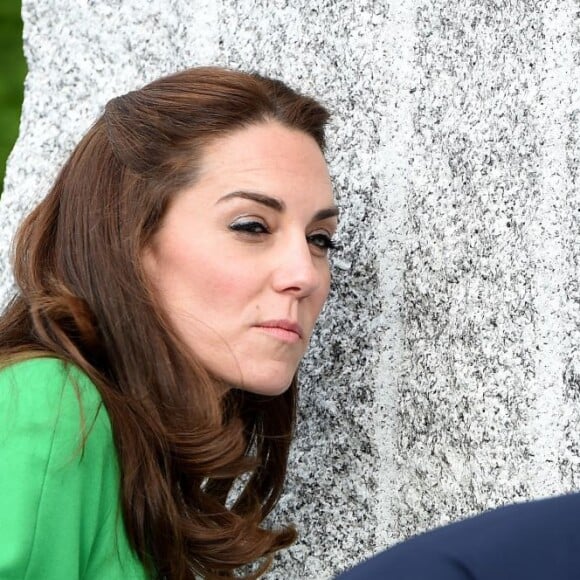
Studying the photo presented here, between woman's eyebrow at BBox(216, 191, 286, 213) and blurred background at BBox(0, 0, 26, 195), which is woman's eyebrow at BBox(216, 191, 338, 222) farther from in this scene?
blurred background at BBox(0, 0, 26, 195)

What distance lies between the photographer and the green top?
1820 millimetres

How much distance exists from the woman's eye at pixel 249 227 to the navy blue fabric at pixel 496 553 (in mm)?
1244

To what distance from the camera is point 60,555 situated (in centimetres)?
187

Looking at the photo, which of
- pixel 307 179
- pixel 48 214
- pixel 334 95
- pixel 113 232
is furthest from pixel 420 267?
pixel 48 214

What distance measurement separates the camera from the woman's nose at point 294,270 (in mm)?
2062

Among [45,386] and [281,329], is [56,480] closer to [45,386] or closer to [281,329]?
[45,386]

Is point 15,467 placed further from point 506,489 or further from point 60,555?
point 506,489

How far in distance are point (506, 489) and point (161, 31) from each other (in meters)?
1.22

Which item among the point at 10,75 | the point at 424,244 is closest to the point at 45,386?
the point at 424,244

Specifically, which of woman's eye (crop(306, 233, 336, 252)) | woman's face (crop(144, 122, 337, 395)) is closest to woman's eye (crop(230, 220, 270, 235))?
woman's face (crop(144, 122, 337, 395))

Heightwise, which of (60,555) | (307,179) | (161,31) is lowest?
(60,555)

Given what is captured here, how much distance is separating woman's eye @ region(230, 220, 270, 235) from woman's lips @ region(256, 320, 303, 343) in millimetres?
154

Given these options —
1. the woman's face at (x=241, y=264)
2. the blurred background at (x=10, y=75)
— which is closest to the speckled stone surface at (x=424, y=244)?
the woman's face at (x=241, y=264)

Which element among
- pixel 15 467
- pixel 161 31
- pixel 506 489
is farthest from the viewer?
pixel 161 31
